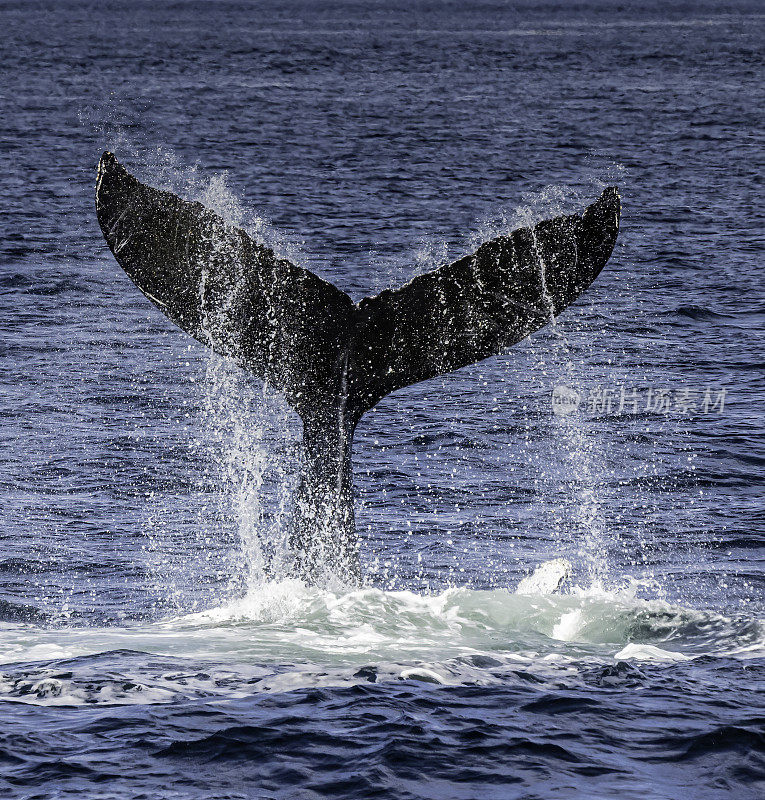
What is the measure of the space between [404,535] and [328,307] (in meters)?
4.43

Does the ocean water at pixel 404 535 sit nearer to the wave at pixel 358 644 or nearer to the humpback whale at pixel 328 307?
the wave at pixel 358 644

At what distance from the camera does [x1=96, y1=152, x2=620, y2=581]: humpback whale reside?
8.88 metres

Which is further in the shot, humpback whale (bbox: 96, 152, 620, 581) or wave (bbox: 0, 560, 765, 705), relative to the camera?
wave (bbox: 0, 560, 765, 705)

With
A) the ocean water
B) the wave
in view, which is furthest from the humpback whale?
the ocean water

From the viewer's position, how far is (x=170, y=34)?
12694cm

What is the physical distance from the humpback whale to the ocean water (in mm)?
711

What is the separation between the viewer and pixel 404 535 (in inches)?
527

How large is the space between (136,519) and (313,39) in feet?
337

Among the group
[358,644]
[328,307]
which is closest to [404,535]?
[358,644]

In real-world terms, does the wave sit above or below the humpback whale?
below

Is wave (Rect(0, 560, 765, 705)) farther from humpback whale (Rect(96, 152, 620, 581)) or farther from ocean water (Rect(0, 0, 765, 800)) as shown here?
humpback whale (Rect(96, 152, 620, 581))

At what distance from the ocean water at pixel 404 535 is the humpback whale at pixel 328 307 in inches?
28.0

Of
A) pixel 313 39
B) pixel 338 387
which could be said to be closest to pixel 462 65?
pixel 313 39

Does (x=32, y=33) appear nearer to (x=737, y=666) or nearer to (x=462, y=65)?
(x=462, y=65)
